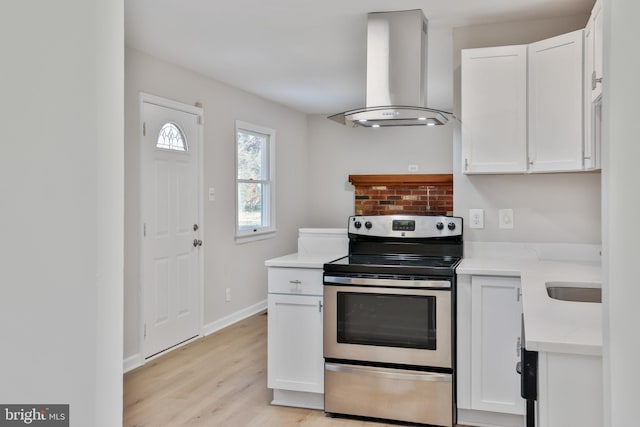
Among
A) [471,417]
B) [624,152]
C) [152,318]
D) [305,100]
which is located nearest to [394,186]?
[305,100]

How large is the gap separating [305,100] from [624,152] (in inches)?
221

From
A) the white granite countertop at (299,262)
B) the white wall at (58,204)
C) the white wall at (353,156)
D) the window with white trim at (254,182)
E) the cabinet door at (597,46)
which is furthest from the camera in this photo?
the white wall at (353,156)

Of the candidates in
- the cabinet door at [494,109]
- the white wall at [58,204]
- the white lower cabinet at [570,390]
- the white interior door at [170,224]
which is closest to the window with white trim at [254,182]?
the white interior door at [170,224]

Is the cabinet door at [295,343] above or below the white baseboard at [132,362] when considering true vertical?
above

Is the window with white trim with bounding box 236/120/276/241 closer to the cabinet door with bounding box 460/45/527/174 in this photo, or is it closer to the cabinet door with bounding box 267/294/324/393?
the cabinet door with bounding box 267/294/324/393

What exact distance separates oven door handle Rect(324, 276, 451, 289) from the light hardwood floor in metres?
0.76

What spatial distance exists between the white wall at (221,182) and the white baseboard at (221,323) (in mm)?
27

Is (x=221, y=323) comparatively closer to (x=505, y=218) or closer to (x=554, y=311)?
(x=505, y=218)

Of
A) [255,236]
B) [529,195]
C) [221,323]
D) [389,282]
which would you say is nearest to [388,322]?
[389,282]

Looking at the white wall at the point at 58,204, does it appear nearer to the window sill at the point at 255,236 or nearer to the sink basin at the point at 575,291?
the sink basin at the point at 575,291

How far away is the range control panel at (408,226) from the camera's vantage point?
3394 mm

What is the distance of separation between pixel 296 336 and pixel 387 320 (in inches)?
22.1

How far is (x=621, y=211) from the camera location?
911 mm

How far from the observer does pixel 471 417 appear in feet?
9.70
